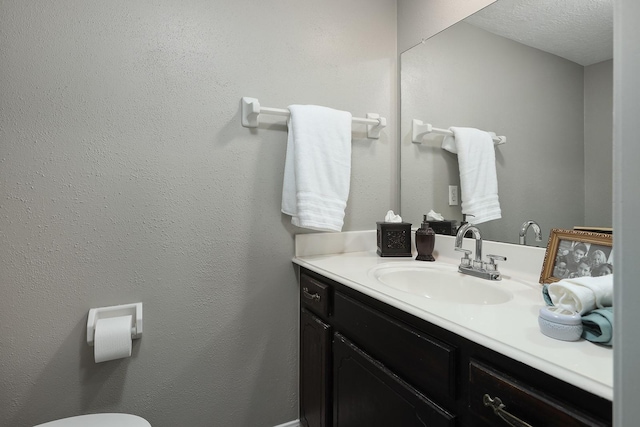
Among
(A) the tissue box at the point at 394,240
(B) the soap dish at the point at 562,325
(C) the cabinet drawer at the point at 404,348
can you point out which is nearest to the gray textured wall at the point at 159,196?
(A) the tissue box at the point at 394,240

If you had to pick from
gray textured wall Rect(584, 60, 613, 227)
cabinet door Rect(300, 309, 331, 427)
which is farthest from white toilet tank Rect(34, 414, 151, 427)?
gray textured wall Rect(584, 60, 613, 227)

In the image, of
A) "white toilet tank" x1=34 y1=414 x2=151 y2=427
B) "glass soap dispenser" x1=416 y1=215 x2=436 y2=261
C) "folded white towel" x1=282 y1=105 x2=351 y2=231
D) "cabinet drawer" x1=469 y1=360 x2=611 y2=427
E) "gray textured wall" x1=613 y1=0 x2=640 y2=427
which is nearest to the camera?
"gray textured wall" x1=613 y1=0 x2=640 y2=427

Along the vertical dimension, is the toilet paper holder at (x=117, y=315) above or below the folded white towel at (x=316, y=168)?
below

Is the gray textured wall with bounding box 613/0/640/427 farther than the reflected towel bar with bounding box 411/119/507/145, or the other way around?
the reflected towel bar with bounding box 411/119/507/145

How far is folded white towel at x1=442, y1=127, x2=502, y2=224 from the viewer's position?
4.34 feet

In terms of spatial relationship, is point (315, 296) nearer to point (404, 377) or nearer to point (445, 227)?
point (404, 377)

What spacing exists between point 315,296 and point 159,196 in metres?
0.73

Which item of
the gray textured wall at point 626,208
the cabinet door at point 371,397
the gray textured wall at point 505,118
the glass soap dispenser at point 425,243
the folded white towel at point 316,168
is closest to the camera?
the gray textured wall at point 626,208

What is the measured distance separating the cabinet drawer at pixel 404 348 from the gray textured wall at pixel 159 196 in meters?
0.53

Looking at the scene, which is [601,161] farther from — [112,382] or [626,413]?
[112,382]

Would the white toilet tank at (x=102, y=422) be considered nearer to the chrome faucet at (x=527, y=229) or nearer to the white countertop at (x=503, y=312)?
the white countertop at (x=503, y=312)

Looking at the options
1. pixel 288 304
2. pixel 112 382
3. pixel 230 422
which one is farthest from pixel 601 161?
pixel 112 382

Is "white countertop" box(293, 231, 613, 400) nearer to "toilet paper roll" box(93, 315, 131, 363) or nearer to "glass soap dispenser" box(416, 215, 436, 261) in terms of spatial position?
"glass soap dispenser" box(416, 215, 436, 261)

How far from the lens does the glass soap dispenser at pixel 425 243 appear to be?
57.4 inches
